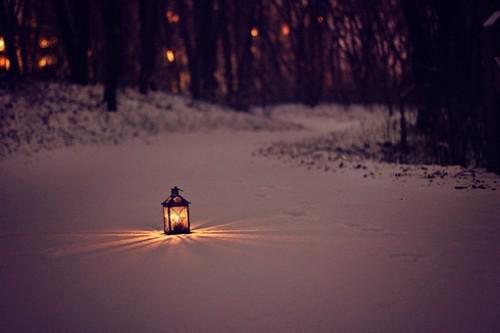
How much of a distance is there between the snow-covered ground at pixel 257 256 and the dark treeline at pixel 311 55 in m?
3.26

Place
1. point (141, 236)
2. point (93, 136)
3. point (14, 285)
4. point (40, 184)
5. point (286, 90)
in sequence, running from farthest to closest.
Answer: point (286, 90) → point (93, 136) → point (40, 184) → point (141, 236) → point (14, 285)

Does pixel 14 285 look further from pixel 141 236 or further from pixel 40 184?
pixel 40 184

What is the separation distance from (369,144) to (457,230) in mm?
12103

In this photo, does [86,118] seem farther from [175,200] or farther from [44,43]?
[44,43]

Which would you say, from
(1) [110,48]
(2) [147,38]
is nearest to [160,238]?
(1) [110,48]

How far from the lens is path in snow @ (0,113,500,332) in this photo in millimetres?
4031

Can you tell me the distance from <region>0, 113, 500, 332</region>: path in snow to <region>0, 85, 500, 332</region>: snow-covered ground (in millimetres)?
18

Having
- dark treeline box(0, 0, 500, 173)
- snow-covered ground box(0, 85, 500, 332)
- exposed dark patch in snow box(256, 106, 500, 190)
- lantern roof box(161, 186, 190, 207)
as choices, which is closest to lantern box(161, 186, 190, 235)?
lantern roof box(161, 186, 190, 207)

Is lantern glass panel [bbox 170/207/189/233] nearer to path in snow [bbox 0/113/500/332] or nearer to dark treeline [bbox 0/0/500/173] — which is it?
path in snow [bbox 0/113/500/332]

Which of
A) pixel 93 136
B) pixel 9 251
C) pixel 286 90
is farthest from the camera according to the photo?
pixel 286 90

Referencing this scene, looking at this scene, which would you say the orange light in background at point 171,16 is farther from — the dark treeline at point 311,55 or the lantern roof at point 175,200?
the lantern roof at point 175,200

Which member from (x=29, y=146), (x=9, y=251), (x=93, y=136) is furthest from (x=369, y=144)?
(x=9, y=251)

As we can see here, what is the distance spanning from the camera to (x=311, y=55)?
4269 cm

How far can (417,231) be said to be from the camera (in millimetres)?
6305
